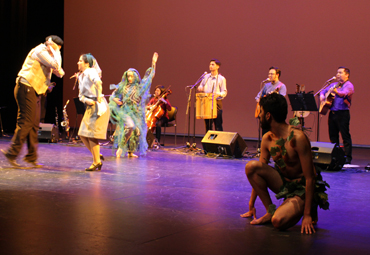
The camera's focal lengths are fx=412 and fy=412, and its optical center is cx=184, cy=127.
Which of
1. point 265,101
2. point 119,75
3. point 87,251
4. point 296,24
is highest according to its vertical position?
point 296,24

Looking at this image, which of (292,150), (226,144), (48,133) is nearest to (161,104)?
(226,144)

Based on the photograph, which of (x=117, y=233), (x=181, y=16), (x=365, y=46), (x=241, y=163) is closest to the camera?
(x=117, y=233)

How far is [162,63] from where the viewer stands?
12.7m

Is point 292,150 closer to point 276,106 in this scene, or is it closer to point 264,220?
point 276,106

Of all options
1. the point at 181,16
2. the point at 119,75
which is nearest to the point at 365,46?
the point at 181,16

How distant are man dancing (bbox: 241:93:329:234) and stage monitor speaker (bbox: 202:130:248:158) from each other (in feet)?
14.6

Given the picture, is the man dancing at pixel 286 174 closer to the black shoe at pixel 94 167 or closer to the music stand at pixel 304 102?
the black shoe at pixel 94 167

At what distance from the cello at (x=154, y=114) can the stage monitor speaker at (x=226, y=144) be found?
1.87 meters

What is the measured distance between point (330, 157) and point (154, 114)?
4.42 meters

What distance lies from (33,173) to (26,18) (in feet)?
28.8

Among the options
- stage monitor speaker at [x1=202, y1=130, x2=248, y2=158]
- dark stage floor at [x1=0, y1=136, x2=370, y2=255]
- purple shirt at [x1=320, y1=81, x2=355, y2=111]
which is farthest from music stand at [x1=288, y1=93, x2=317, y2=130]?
dark stage floor at [x1=0, y1=136, x2=370, y2=255]

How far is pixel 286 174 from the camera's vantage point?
3.10 m

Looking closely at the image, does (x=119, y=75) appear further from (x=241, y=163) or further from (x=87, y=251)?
(x=87, y=251)

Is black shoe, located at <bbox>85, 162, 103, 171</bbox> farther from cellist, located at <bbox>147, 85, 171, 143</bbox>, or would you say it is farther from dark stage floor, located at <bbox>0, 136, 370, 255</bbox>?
cellist, located at <bbox>147, 85, 171, 143</bbox>
